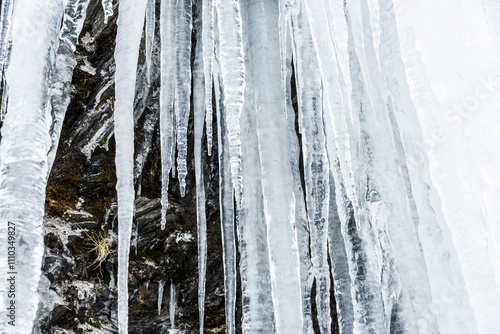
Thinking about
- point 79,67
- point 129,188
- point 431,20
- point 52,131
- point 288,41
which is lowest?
point 129,188

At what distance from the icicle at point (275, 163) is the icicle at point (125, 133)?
46cm

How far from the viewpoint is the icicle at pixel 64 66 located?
1.35 metres

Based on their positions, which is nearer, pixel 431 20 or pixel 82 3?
pixel 431 20

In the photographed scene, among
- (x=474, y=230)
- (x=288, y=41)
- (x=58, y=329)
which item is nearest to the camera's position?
(x=474, y=230)

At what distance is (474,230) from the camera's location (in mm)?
900

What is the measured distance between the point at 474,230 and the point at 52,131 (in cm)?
120

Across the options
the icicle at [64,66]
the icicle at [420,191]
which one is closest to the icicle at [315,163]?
the icicle at [420,191]

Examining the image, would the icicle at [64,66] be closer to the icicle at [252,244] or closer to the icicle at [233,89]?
the icicle at [233,89]

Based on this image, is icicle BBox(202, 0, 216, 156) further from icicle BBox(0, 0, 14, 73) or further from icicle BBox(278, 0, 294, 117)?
icicle BBox(0, 0, 14, 73)

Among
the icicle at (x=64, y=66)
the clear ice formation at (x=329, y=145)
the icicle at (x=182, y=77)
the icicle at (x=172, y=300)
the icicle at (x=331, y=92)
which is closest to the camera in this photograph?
the clear ice formation at (x=329, y=145)

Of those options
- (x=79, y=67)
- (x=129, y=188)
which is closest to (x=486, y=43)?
(x=129, y=188)

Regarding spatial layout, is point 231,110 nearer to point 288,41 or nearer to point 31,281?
point 288,41

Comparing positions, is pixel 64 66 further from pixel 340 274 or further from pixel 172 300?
pixel 172 300

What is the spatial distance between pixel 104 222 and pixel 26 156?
6.52ft
